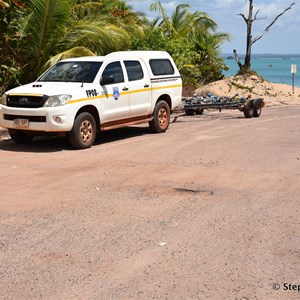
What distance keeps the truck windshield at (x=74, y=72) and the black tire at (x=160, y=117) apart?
2.13 meters

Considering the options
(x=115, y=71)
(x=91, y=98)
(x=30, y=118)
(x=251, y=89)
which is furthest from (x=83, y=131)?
(x=251, y=89)

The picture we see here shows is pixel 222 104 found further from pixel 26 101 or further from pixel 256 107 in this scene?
pixel 26 101

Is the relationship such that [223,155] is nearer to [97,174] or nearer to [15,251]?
[97,174]

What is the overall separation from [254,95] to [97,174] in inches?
763

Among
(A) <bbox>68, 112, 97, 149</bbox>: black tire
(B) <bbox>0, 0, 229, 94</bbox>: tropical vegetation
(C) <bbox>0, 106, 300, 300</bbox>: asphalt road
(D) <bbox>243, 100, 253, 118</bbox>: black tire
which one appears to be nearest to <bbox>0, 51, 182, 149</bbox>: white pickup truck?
(A) <bbox>68, 112, 97, 149</bbox>: black tire

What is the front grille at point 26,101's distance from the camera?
11.0m

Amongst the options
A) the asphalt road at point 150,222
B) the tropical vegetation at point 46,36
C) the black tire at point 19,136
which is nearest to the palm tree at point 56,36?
the tropical vegetation at point 46,36

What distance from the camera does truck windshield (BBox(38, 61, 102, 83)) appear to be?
11820mm

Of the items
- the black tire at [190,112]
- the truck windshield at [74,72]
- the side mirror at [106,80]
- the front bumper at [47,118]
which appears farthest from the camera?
the black tire at [190,112]

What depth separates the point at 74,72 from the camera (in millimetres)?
12039

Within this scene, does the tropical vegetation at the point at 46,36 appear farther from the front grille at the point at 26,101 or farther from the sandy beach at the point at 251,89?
the sandy beach at the point at 251,89

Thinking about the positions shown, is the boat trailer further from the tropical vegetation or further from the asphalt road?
the asphalt road

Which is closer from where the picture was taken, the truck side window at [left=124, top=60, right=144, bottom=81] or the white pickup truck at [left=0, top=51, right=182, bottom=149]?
the white pickup truck at [left=0, top=51, right=182, bottom=149]

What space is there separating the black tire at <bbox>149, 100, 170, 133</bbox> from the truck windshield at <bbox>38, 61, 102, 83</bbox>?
213 centimetres
